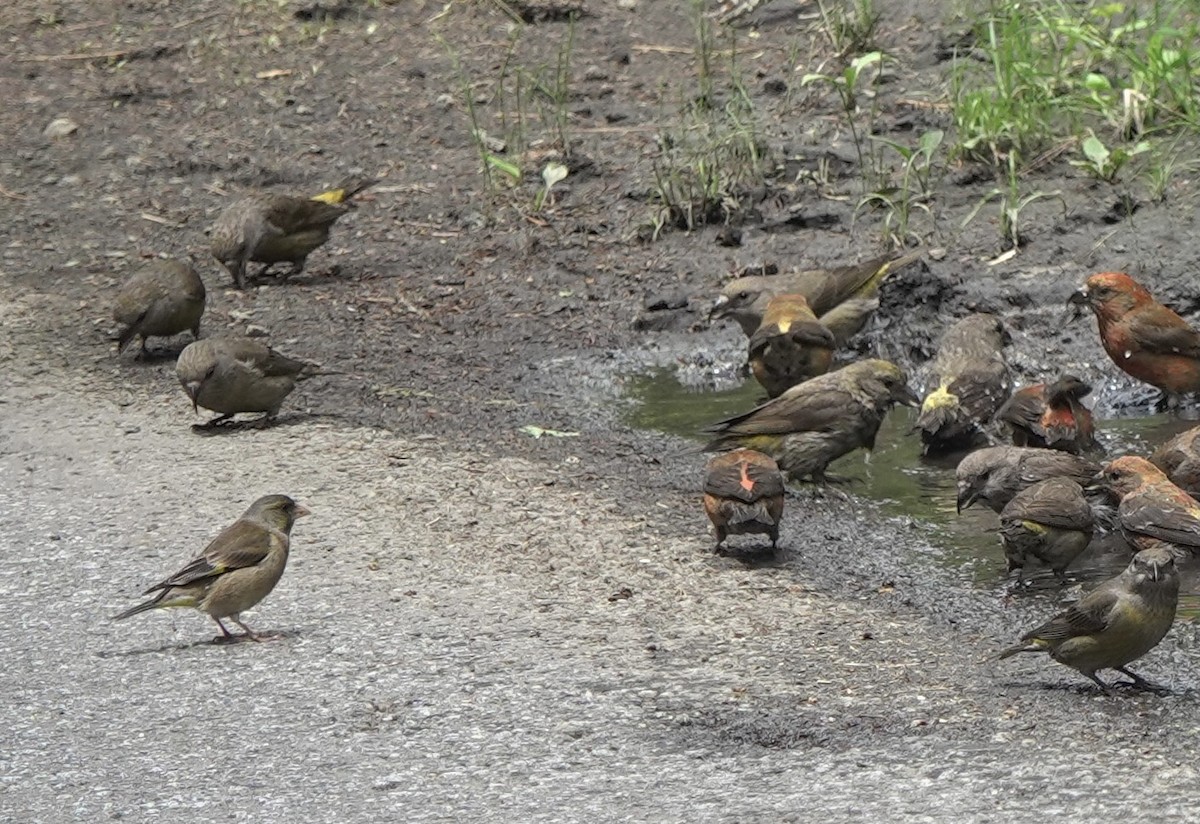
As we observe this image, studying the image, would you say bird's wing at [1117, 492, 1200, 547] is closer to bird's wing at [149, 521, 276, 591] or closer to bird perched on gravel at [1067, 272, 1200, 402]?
bird perched on gravel at [1067, 272, 1200, 402]

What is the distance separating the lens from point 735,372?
11.1 metres

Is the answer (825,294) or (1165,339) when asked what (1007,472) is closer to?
(1165,339)

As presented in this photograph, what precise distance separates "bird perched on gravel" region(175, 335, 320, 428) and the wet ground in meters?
0.19

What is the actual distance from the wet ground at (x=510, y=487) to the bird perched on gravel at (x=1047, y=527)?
0.73ft

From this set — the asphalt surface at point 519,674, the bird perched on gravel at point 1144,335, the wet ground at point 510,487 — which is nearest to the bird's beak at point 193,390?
the wet ground at point 510,487

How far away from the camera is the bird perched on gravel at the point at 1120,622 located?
6.14 m

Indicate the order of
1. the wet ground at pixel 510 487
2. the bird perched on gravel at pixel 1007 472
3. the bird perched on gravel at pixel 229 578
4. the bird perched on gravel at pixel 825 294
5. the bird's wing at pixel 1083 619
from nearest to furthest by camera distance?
the wet ground at pixel 510 487 → the bird's wing at pixel 1083 619 → the bird perched on gravel at pixel 229 578 → the bird perched on gravel at pixel 1007 472 → the bird perched on gravel at pixel 825 294

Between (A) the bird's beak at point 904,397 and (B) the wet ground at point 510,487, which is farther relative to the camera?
(A) the bird's beak at point 904,397

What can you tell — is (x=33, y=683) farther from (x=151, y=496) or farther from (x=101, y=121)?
(x=101, y=121)

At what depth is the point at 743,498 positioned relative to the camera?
25.1 feet

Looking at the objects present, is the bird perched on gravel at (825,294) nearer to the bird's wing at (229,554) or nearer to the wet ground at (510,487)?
the wet ground at (510,487)

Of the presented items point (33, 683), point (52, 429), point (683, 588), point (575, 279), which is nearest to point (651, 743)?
point (683, 588)

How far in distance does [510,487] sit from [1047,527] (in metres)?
2.48

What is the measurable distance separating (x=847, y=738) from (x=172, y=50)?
13.4 meters
